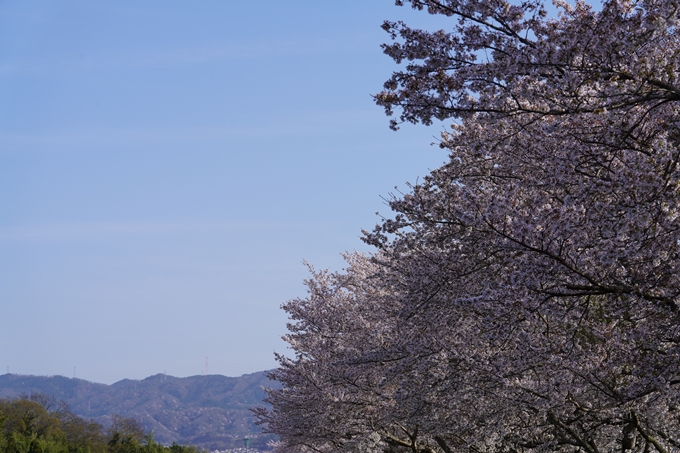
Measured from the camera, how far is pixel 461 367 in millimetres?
11227

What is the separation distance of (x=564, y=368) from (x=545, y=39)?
13.5 ft

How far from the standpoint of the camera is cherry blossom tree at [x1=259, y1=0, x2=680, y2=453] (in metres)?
6.72

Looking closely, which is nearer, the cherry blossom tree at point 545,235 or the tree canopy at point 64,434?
the cherry blossom tree at point 545,235

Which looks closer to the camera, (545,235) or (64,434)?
(545,235)

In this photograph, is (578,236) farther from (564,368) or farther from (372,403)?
(372,403)

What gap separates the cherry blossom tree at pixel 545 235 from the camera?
6723mm

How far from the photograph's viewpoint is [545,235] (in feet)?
24.8

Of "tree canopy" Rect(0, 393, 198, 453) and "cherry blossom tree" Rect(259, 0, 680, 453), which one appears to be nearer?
"cherry blossom tree" Rect(259, 0, 680, 453)

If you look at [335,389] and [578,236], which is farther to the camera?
[335,389]

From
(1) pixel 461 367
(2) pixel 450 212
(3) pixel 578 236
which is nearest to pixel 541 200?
(3) pixel 578 236

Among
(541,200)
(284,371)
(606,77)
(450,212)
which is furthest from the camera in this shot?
(284,371)

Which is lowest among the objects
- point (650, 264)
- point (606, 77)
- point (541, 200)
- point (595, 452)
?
point (595, 452)

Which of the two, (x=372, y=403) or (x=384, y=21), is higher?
(x=384, y=21)

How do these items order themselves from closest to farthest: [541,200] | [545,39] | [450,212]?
[545,39] < [541,200] < [450,212]
